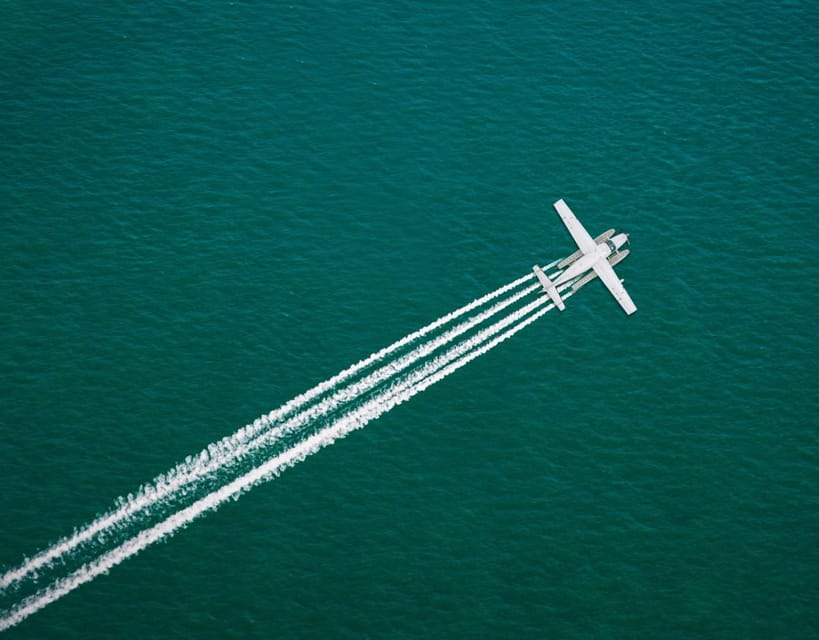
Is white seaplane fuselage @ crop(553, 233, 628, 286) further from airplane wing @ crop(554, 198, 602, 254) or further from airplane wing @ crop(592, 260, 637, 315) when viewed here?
airplane wing @ crop(554, 198, 602, 254)

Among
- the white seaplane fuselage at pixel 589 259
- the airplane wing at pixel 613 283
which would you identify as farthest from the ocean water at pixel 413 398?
the white seaplane fuselage at pixel 589 259

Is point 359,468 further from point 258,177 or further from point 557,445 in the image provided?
point 258,177

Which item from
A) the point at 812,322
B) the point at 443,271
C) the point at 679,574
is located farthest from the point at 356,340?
the point at 812,322

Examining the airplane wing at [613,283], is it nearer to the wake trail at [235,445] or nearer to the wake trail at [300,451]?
the wake trail at [300,451]

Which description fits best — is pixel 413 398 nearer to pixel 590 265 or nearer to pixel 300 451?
pixel 300 451

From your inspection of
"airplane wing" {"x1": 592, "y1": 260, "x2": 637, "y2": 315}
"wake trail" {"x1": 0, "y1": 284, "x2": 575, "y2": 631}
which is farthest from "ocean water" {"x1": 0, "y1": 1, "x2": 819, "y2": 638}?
"airplane wing" {"x1": 592, "y1": 260, "x2": 637, "y2": 315}
